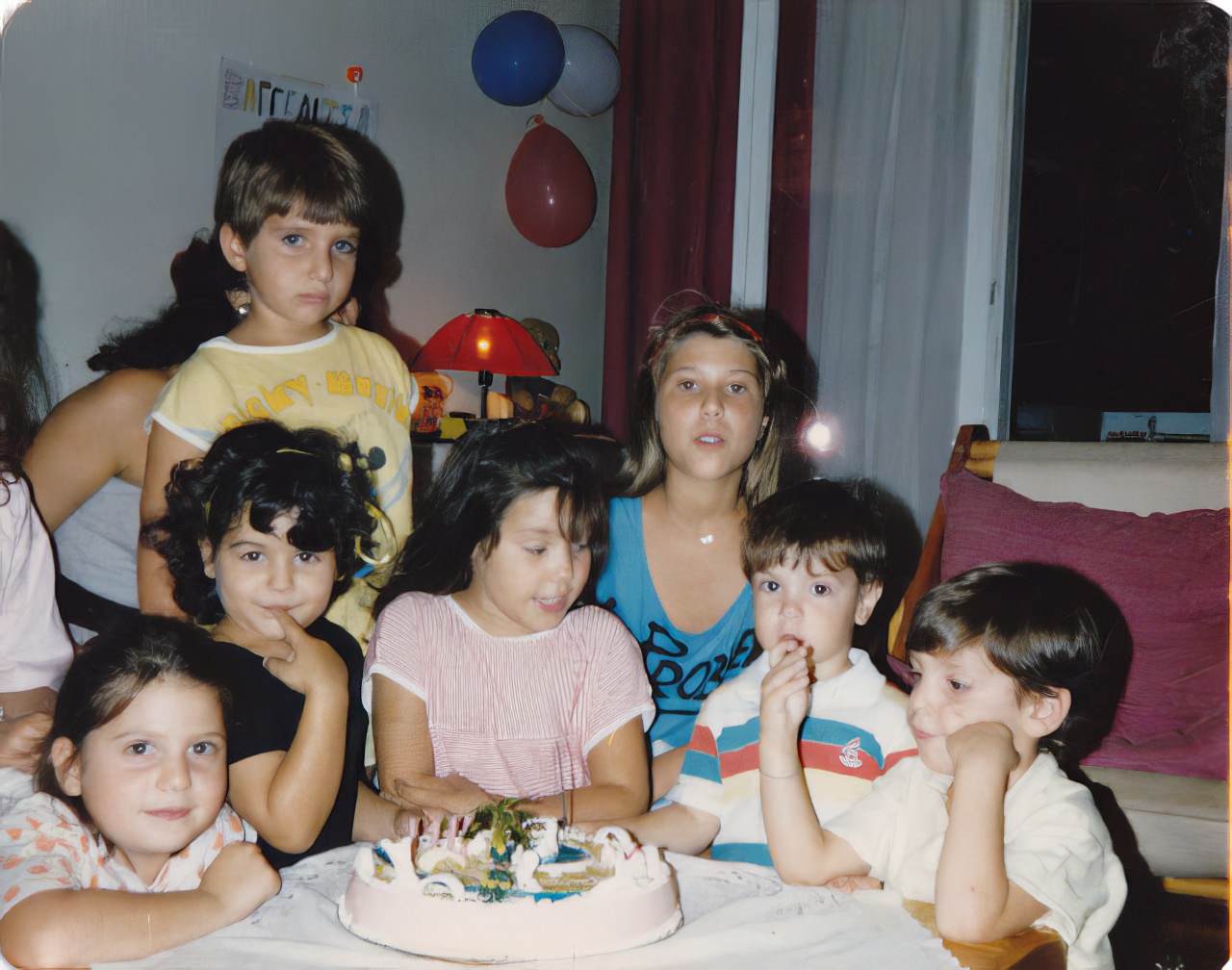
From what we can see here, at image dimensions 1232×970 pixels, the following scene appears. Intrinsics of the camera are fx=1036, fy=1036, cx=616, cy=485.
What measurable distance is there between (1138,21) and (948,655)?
1.31 metres

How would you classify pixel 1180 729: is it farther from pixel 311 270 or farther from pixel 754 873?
pixel 311 270

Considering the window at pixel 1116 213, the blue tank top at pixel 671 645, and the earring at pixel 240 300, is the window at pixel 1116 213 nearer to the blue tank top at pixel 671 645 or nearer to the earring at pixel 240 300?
the blue tank top at pixel 671 645

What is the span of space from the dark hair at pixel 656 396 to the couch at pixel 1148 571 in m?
0.34

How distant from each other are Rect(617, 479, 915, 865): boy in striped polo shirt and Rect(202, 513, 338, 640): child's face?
0.41m

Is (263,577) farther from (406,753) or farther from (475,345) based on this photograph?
(475,345)

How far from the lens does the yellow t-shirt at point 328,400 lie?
1227mm

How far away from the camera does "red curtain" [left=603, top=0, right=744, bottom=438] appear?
2736 millimetres

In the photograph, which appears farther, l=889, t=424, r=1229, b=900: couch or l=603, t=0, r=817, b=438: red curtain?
l=603, t=0, r=817, b=438: red curtain

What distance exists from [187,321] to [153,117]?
371 millimetres

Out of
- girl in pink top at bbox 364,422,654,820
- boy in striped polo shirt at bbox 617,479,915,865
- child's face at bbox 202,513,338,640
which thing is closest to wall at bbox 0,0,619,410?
child's face at bbox 202,513,338,640

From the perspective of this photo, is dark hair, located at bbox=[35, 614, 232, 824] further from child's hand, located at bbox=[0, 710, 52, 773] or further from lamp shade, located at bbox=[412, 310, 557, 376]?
lamp shade, located at bbox=[412, 310, 557, 376]

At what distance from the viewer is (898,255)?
7.92ft

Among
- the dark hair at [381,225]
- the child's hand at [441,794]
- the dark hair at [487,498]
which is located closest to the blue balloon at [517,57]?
the dark hair at [381,225]

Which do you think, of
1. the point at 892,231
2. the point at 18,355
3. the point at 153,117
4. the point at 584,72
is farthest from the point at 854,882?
the point at 584,72
